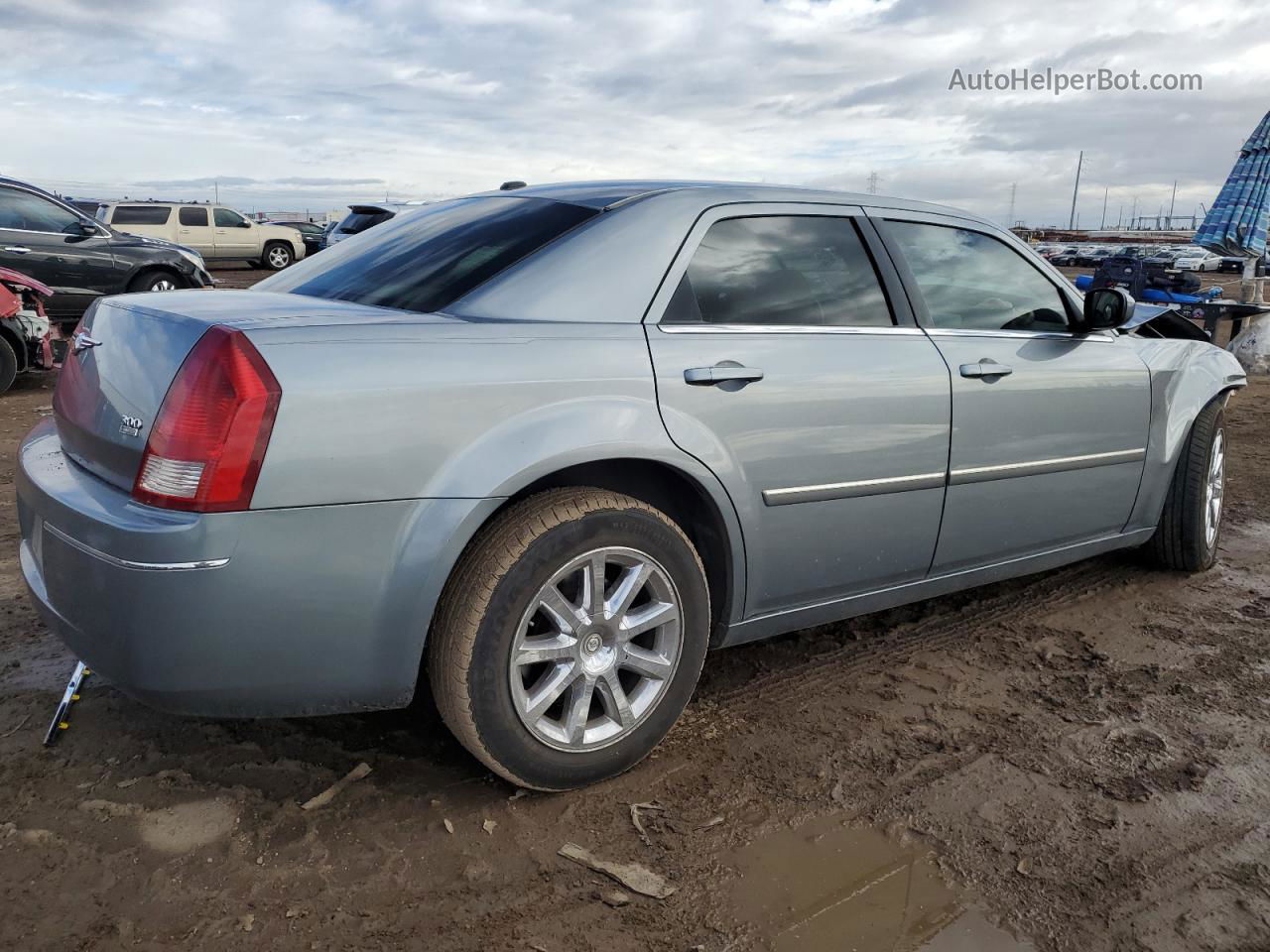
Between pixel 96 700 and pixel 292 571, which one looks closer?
pixel 292 571

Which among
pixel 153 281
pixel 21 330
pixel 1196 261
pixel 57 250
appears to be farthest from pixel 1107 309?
pixel 1196 261

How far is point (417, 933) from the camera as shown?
210cm

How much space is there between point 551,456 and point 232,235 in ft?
78.9

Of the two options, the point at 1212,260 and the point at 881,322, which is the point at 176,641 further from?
the point at 1212,260

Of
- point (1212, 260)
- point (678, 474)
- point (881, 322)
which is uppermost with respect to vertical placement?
point (881, 322)

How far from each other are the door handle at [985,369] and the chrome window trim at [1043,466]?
0.30 m

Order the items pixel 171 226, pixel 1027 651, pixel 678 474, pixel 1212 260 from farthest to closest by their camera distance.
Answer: pixel 1212 260 < pixel 171 226 < pixel 1027 651 < pixel 678 474

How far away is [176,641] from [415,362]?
77cm

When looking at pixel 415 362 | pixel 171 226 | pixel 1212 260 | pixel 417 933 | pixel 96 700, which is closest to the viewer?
pixel 417 933

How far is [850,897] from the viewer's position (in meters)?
2.26

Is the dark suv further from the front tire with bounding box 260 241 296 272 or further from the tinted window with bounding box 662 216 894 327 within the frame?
the front tire with bounding box 260 241 296 272

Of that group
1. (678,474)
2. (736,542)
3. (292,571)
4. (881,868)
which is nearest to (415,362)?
(292,571)

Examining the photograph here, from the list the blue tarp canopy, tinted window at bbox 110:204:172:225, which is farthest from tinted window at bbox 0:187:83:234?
the blue tarp canopy

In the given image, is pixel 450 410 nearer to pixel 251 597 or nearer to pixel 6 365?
pixel 251 597
